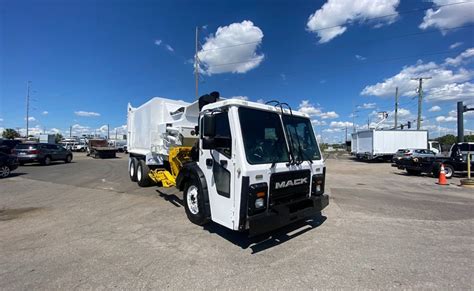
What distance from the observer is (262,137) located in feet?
14.0

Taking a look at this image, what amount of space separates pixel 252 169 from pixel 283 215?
3.12ft

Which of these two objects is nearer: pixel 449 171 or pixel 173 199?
pixel 173 199

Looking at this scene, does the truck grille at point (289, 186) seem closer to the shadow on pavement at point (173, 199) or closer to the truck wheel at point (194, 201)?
the truck wheel at point (194, 201)

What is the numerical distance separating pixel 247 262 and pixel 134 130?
8.17 m

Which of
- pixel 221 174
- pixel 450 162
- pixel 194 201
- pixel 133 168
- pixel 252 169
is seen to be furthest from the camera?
pixel 450 162

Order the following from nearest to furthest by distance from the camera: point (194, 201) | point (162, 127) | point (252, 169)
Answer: point (252, 169), point (194, 201), point (162, 127)

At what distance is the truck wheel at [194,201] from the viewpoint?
183 inches

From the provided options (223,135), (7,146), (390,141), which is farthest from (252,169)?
(7,146)

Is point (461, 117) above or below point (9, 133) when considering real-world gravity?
below

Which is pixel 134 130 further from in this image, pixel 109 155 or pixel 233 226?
pixel 109 155

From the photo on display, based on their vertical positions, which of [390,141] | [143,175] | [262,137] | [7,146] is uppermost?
[390,141]

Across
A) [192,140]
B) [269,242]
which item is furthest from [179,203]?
[269,242]

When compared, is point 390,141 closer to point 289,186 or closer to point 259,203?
point 289,186

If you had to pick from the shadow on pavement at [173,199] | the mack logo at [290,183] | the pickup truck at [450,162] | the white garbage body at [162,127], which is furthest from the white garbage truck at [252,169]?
the pickup truck at [450,162]
